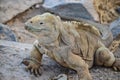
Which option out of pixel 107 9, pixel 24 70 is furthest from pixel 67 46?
pixel 107 9

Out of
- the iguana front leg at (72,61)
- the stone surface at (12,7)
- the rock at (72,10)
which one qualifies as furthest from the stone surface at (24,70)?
the rock at (72,10)

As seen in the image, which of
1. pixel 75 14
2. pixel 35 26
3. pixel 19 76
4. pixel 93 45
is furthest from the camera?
pixel 75 14

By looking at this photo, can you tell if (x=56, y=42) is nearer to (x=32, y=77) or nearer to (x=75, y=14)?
(x=32, y=77)

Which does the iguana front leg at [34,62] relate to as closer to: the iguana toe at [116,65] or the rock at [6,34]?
the iguana toe at [116,65]

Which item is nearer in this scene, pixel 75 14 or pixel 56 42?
pixel 56 42

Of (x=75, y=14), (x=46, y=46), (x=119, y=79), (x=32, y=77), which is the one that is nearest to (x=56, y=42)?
(x=46, y=46)
